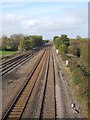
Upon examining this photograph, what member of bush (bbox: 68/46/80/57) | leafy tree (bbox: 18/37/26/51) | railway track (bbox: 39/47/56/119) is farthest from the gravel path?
leafy tree (bbox: 18/37/26/51)

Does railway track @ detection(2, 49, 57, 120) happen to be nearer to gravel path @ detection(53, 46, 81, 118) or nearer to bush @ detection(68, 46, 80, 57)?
gravel path @ detection(53, 46, 81, 118)

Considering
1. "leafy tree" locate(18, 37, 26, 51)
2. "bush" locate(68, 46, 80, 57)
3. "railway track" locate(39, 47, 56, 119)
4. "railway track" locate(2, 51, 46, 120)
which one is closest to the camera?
"railway track" locate(2, 51, 46, 120)

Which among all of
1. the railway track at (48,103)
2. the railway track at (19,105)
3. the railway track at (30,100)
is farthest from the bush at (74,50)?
the railway track at (19,105)

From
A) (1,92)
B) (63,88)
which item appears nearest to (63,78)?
(63,88)

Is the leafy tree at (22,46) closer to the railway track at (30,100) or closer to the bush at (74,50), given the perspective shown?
the bush at (74,50)

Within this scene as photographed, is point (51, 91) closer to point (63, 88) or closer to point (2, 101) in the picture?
point (63, 88)

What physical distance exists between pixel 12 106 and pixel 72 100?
4.77m

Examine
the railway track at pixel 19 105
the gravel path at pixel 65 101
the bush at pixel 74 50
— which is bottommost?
the gravel path at pixel 65 101

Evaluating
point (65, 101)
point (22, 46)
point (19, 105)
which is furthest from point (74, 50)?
point (19, 105)

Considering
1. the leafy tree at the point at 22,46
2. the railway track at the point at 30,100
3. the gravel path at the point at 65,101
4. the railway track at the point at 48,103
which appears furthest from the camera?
the leafy tree at the point at 22,46

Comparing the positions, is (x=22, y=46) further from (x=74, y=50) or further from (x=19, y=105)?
(x=19, y=105)

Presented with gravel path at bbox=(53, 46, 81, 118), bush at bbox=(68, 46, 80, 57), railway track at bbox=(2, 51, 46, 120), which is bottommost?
gravel path at bbox=(53, 46, 81, 118)

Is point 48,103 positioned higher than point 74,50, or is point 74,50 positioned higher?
point 74,50

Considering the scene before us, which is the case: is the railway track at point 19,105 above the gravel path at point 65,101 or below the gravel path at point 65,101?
above
